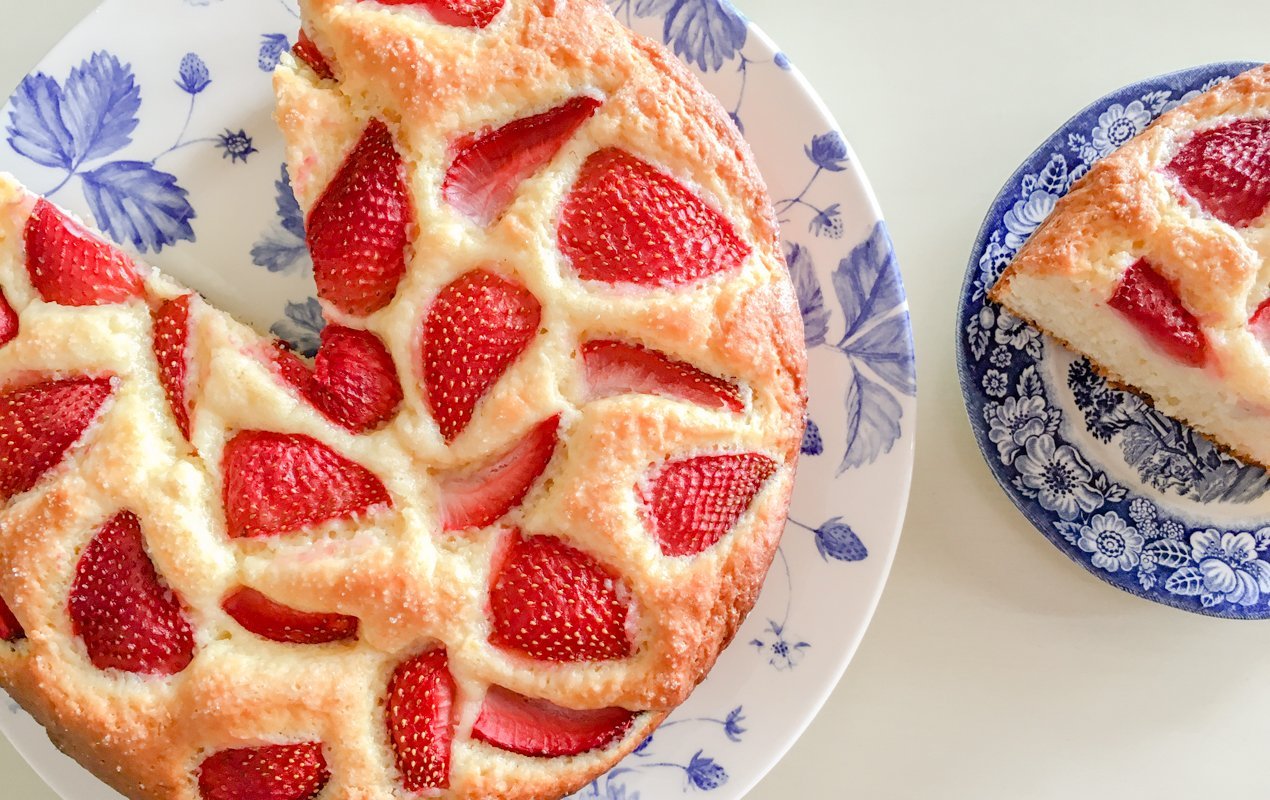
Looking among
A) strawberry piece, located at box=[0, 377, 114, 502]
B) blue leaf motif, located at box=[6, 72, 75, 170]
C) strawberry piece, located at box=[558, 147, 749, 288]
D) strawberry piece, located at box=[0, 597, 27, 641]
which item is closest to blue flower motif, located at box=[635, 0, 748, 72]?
strawberry piece, located at box=[558, 147, 749, 288]

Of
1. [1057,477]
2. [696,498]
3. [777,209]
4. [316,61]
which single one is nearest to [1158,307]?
[1057,477]

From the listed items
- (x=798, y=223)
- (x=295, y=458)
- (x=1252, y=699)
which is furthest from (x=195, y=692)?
(x=1252, y=699)

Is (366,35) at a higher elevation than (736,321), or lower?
higher

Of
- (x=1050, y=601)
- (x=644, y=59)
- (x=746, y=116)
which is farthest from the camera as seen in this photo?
(x=1050, y=601)

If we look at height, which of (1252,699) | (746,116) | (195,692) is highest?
(746,116)

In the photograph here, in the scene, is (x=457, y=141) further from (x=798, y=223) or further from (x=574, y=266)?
(x=798, y=223)

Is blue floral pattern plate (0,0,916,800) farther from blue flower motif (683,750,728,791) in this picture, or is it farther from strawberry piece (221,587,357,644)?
strawberry piece (221,587,357,644)
